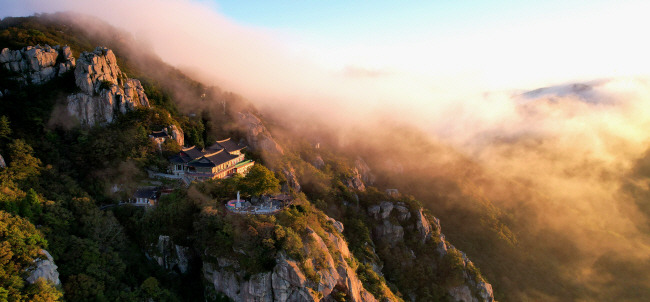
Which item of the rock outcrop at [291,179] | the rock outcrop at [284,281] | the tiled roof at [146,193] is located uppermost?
the tiled roof at [146,193]

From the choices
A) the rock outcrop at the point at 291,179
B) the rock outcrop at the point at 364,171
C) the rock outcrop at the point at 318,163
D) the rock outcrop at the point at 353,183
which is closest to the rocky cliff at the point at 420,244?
the rock outcrop at the point at 353,183

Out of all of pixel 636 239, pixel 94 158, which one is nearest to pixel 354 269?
pixel 94 158

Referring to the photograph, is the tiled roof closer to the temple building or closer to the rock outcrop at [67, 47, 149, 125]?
the temple building

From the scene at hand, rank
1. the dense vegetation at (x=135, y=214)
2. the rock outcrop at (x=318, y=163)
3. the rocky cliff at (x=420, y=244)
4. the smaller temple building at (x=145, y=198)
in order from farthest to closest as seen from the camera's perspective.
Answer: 1. the rock outcrop at (x=318, y=163)
2. the rocky cliff at (x=420, y=244)
3. the smaller temple building at (x=145, y=198)
4. the dense vegetation at (x=135, y=214)

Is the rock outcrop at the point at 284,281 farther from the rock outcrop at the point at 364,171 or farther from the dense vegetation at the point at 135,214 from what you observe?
the rock outcrop at the point at 364,171

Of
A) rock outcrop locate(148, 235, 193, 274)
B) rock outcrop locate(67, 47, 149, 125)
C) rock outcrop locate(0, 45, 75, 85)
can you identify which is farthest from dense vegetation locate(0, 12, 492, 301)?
rock outcrop locate(67, 47, 149, 125)

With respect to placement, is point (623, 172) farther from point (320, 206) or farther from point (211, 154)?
point (211, 154)

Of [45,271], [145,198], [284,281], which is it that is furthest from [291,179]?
[45,271]

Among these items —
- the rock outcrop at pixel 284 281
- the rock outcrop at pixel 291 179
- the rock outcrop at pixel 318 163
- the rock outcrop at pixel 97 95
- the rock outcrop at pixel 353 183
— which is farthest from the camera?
the rock outcrop at pixel 318 163
